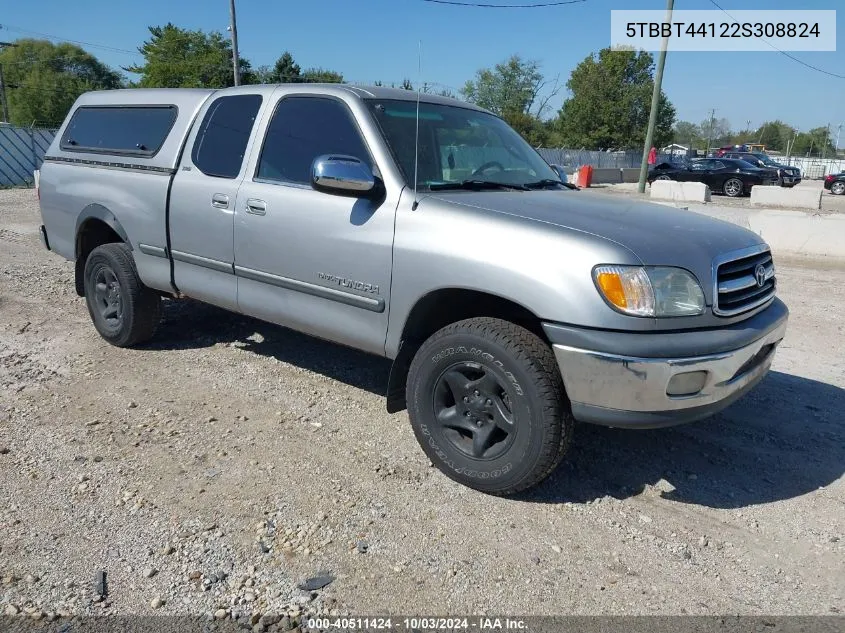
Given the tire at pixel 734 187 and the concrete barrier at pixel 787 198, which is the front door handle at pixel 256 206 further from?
the tire at pixel 734 187

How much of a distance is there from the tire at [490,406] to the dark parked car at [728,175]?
24642 millimetres

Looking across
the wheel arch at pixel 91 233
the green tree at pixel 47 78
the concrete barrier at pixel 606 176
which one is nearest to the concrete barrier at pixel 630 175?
the concrete barrier at pixel 606 176

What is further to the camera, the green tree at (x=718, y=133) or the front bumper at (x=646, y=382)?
the green tree at (x=718, y=133)

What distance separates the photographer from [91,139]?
555 centimetres

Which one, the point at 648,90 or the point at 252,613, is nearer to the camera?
the point at 252,613

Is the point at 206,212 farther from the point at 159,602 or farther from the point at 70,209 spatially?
the point at 159,602

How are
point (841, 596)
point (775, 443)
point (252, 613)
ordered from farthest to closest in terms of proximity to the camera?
1. point (775, 443)
2. point (841, 596)
3. point (252, 613)

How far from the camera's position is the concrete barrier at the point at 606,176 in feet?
103

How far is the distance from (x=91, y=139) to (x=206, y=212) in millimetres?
1929

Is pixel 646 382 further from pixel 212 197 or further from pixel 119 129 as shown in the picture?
pixel 119 129

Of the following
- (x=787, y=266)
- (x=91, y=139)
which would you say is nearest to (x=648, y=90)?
(x=787, y=266)

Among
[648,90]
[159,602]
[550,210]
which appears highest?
[648,90]

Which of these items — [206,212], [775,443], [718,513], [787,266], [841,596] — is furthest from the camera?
[787,266]

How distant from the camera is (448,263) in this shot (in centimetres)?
322
